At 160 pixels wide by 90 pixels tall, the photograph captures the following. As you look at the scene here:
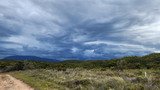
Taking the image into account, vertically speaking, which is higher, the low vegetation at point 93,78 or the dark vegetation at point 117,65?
the dark vegetation at point 117,65

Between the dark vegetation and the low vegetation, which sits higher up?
the dark vegetation

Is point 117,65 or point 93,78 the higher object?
point 117,65

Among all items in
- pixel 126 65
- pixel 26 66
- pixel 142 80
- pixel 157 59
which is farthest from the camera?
pixel 26 66

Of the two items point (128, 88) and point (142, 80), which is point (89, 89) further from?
point (142, 80)

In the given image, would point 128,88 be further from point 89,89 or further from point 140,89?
point 89,89

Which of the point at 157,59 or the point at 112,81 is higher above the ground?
the point at 157,59

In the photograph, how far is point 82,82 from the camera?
27578 millimetres

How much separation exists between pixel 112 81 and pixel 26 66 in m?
73.4

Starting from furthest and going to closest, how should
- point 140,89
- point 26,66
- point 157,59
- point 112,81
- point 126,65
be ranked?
point 26,66
point 157,59
point 126,65
point 112,81
point 140,89

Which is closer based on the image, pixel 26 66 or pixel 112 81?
pixel 112 81

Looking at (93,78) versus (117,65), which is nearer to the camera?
(93,78)

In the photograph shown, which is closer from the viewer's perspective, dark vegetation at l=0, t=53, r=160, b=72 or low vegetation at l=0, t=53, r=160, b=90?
low vegetation at l=0, t=53, r=160, b=90

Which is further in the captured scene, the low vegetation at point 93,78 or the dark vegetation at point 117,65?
the dark vegetation at point 117,65

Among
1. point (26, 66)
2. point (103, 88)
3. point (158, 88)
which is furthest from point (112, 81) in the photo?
point (26, 66)
